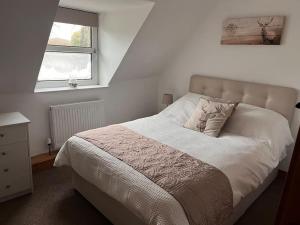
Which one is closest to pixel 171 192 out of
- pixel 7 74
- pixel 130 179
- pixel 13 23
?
pixel 130 179

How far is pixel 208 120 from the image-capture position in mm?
2365

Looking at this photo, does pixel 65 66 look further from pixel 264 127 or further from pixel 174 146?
pixel 264 127

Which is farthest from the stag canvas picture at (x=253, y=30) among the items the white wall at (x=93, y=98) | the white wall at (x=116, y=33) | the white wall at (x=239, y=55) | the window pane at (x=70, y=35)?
the window pane at (x=70, y=35)

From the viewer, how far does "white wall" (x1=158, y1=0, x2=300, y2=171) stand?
240 centimetres

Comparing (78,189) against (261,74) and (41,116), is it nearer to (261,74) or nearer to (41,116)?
(41,116)

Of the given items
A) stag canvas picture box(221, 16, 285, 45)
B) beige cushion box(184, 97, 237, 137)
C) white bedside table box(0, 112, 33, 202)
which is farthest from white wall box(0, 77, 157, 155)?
stag canvas picture box(221, 16, 285, 45)

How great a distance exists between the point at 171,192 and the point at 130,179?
Result: 30 centimetres

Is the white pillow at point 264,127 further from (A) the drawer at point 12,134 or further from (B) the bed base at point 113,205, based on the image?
(A) the drawer at point 12,134

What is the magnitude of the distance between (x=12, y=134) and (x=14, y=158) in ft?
0.76

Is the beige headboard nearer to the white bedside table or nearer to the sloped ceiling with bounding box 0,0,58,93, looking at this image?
the sloped ceiling with bounding box 0,0,58,93

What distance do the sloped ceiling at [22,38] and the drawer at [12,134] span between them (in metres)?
0.51

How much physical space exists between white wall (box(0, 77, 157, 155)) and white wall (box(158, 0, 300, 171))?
1.62 feet

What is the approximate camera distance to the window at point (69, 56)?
2746mm

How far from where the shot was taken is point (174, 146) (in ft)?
6.56
